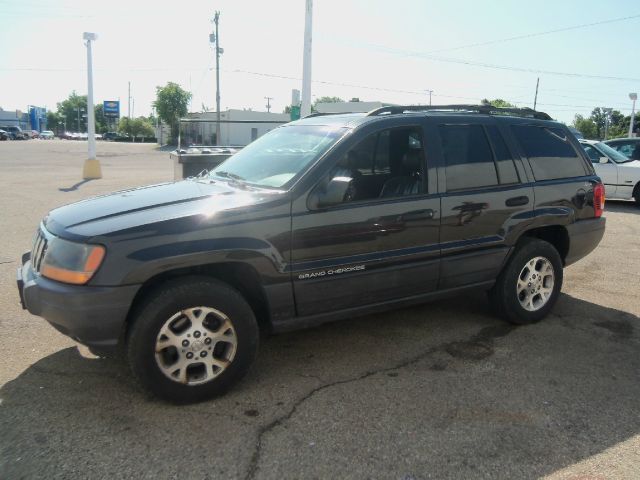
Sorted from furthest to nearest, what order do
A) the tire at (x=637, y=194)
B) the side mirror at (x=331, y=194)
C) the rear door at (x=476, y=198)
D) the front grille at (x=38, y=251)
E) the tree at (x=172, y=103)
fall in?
the tree at (x=172, y=103) → the tire at (x=637, y=194) → the rear door at (x=476, y=198) → the side mirror at (x=331, y=194) → the front grille at (x=38, y=251)

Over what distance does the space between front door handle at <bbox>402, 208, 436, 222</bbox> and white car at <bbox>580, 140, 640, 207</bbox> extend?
973 centimetres

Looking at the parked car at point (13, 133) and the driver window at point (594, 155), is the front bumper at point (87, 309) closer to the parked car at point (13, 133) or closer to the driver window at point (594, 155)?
the driver window at point (594, 155)

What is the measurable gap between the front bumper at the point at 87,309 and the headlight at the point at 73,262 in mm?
46

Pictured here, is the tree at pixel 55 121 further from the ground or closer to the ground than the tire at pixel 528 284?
further from the ground

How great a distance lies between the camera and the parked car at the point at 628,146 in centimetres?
1300

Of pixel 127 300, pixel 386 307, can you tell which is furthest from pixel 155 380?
pixel 386 307

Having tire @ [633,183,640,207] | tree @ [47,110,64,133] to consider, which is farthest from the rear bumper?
tree @ [47,110,64,133]

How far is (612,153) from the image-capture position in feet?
40.6

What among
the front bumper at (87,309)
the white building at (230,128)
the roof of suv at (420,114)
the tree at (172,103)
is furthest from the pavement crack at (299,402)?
the tree at (172,103)

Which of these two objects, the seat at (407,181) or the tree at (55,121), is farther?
the tree at (55,121)

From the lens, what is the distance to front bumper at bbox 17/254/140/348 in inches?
115

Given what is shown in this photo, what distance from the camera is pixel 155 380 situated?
3107mm

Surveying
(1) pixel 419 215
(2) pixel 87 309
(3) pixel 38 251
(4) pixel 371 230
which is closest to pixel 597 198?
(1) pixel 419 215

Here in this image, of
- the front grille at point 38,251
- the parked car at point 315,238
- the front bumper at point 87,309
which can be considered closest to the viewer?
the front bumper at point 87,309
